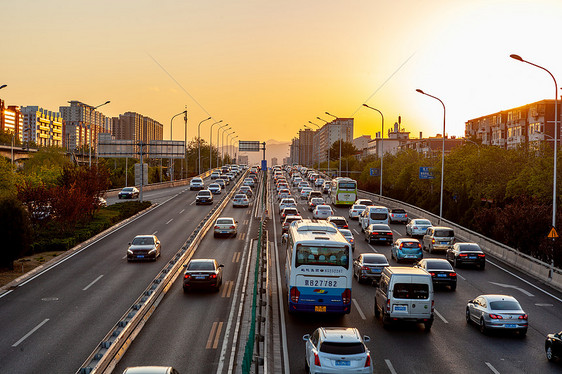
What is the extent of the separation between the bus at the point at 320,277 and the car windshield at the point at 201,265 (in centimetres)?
721

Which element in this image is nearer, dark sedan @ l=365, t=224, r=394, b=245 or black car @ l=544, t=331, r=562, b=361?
black car @ l=544, t=331, r=562, b=361

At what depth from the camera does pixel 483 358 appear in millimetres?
17609

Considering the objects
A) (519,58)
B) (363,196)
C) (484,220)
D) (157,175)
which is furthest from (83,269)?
(157,175)

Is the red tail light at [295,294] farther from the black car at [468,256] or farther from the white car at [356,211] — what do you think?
the white car at [356,211]

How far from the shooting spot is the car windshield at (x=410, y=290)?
19953mm

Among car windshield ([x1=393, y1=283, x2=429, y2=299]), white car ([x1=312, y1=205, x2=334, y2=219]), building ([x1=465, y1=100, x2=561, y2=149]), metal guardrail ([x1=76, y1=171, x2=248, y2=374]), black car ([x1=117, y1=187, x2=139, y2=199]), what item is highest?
building ([x1=465, y1=100, x2=561, y2=149])

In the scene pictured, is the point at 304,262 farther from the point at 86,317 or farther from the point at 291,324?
the point at 86,317

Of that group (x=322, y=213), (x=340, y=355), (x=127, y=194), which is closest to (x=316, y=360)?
(x=340, y=355)

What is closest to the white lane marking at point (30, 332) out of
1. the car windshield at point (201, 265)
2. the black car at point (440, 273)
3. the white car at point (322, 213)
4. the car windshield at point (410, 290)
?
the car windshield at point (201, 265)

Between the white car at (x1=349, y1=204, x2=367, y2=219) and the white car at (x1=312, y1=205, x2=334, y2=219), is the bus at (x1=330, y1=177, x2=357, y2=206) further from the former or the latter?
the white car at (x1=312, y1=205, x2=334, y2=219)

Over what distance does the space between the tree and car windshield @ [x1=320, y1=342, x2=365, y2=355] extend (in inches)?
936

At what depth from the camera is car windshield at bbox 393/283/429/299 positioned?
65.5 feet

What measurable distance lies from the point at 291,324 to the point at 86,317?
324 inches

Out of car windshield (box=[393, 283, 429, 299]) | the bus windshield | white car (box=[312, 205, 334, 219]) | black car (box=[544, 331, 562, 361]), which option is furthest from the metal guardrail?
white car (box=[312, 205, 334, 219])
